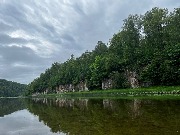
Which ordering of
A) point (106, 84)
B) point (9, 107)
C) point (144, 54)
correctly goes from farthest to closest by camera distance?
1. point (106, 84)
2. point (144, 54)
3. point (9, 107)

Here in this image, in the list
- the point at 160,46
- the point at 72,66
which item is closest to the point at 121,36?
the point at 160,46

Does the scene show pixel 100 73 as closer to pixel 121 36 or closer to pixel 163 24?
pixel 121 36

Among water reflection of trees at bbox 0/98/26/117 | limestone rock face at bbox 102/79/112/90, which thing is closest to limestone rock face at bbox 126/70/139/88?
limestone rock face at bbox 102/79/112/90

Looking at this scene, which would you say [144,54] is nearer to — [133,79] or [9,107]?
[133,79]

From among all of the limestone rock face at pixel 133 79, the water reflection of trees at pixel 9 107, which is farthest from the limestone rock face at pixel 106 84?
the water reflection of trees at pixel 9 107

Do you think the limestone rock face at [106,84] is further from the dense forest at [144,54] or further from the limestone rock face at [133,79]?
the limestone rock face at [133,79]

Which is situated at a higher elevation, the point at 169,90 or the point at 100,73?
the point at 100,73

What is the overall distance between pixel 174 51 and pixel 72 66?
99.5 m

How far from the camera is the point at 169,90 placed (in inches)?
2495

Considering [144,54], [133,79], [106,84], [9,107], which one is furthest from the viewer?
[106,84]

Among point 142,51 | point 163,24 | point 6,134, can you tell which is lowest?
point 6,134

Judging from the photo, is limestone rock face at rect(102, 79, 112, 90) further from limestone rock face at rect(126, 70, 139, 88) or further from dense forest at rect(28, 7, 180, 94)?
limestone rock face at rect(126, 70, 139, 88)

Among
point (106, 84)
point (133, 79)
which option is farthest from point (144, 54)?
point (106, 84)

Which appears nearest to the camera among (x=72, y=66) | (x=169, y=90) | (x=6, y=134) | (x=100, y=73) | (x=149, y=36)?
(x=6, y=134)
